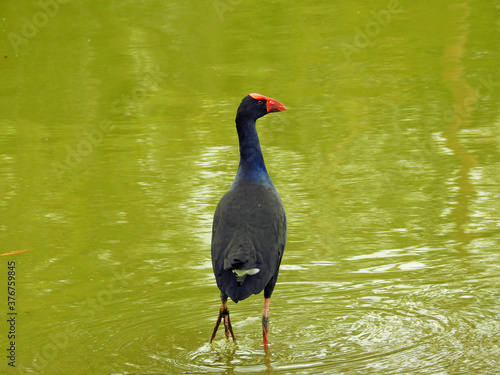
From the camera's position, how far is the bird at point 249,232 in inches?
239

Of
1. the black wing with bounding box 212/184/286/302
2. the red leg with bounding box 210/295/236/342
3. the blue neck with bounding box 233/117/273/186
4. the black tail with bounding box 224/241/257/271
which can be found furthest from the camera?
the blue neck with bounding box 233/117/273/186

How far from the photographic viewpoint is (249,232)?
632 centimetres

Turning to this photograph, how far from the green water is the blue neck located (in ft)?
3.27

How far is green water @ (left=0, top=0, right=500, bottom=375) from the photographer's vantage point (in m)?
6.50

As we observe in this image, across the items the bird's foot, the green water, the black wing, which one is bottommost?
the green water

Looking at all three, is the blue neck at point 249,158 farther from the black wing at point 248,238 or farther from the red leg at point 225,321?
the red leg at point 225,321

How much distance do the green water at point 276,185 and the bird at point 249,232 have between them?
51 centimetres

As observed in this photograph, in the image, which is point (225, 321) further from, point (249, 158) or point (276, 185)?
point (276, 185)

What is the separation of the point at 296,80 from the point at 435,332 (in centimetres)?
900

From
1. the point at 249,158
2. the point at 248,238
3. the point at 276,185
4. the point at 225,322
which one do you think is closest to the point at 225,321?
the point at 225,322

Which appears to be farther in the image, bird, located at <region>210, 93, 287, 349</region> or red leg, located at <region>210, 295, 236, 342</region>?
red leg, located at <region>210, 295, 236, 342</region>

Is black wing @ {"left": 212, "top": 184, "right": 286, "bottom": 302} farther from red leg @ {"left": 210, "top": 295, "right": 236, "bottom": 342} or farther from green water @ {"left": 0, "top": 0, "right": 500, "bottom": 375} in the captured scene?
green water @ {"left": 0, "top": 0, "right": 500, "bottom": 375}

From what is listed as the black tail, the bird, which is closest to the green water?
the bird

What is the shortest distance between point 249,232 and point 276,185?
3666 millimetres
